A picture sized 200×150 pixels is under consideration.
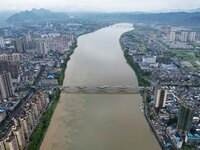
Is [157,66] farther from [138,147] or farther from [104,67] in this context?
[138,147]

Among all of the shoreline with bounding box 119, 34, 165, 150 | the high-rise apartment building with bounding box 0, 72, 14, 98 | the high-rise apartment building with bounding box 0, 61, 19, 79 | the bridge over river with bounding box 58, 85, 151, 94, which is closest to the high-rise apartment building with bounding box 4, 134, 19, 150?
the high-rise apartment building with bounding box 0, 72, 14, 98

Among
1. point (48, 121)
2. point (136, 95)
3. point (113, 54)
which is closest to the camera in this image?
point (48, 121)

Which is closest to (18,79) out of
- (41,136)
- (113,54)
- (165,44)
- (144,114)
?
(41,136)

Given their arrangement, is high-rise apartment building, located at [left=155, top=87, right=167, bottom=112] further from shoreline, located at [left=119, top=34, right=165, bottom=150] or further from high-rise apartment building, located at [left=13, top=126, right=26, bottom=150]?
high-rise apartment building, located at [left=13, top=126, right=26, bottom=150]

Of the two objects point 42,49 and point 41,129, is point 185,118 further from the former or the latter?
point 42,49

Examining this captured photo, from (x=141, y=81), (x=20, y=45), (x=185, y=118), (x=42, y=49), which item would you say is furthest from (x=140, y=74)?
(x=20, y=45)

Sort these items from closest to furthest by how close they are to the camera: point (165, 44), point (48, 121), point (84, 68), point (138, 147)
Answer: point (138, 147), point (48, 121), point (84, 68), point (165, 44)

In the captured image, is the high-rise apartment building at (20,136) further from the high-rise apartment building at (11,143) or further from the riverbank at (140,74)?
the riverbank at (140,74)
